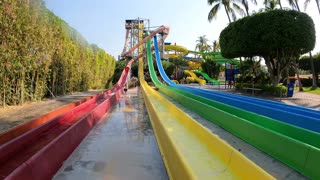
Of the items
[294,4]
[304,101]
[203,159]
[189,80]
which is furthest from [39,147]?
[189,80]

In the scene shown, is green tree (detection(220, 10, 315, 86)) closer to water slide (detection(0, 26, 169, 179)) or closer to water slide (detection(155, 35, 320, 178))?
water slide (detection(155, 35, 320, 178))

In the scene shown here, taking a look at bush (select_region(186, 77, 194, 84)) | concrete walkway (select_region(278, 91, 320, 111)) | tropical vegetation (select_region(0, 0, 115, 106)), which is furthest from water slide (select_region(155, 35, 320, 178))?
bush (select_region(186, 77, 194, 84))

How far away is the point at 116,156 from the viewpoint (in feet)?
20.8

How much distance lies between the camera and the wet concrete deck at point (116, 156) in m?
5.19

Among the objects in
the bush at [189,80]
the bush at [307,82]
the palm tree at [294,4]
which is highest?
the palm tree at [294,4]

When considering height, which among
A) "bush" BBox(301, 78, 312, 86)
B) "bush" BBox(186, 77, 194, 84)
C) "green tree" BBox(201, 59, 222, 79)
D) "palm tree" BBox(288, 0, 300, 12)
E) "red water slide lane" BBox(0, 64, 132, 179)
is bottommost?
"red water slide lane" BBox(0, 64, 132, 179)

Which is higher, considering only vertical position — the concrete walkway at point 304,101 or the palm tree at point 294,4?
the palm tree at point 294,4

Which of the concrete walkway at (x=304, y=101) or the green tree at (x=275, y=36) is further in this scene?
the green tree at (x=275, y=36)

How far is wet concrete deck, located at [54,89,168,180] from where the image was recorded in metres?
5.19

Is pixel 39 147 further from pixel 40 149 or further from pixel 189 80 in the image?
pixel 189 80

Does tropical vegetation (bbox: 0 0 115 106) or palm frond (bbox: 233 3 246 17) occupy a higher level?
palm frond (bbox: 233 3 246 17)

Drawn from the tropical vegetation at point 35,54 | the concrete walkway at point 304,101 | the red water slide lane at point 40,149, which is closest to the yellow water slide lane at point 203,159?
the red water slide lane at point 40,149

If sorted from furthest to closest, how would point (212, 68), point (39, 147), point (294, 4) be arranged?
point (212, 68), point (294, 4), point (39, 147)

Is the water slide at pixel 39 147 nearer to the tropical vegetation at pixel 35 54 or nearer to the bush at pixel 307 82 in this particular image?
the tropical vegetation at pixel 35 54
